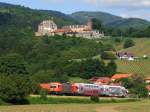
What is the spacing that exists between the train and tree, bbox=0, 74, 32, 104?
34.2 feet

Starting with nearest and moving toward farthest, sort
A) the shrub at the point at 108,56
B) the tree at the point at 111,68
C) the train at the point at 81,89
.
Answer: the train at the point at 81,89 → the tree at the point at 111,68 → the shrub at the point at 108,56

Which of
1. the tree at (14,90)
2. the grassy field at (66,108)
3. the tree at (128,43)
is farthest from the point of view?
the tree at (128,43)

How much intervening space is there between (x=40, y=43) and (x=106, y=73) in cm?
4082

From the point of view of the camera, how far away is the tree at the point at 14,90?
6788 centimetres

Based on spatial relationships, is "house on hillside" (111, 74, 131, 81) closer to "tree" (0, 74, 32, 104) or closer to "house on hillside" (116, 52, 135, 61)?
"house on hillside" (116, 52, 135, 61)

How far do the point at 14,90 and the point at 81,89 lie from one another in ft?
59.3

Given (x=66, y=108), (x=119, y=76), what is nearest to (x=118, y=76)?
(x=119, y=76)

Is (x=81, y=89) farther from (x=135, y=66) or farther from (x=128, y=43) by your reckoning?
(x=128, y=43)

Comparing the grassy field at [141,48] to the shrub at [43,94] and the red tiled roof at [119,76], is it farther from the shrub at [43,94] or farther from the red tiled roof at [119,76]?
the shrub at [43,94]

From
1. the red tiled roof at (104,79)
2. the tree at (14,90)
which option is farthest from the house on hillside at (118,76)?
the tree at (14,90)

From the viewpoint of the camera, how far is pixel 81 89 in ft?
276

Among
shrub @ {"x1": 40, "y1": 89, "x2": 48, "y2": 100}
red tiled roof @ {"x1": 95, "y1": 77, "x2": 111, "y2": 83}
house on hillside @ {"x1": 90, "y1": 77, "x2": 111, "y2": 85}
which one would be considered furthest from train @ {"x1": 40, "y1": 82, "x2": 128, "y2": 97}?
red tiled roof @ {"x1": 95, "y1": 77, "x2": 111, "y2": 83}

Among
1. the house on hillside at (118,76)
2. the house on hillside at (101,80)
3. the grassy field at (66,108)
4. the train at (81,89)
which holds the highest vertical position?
the grassy field at (66,108)

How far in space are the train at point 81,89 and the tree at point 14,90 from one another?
34.2 ft
